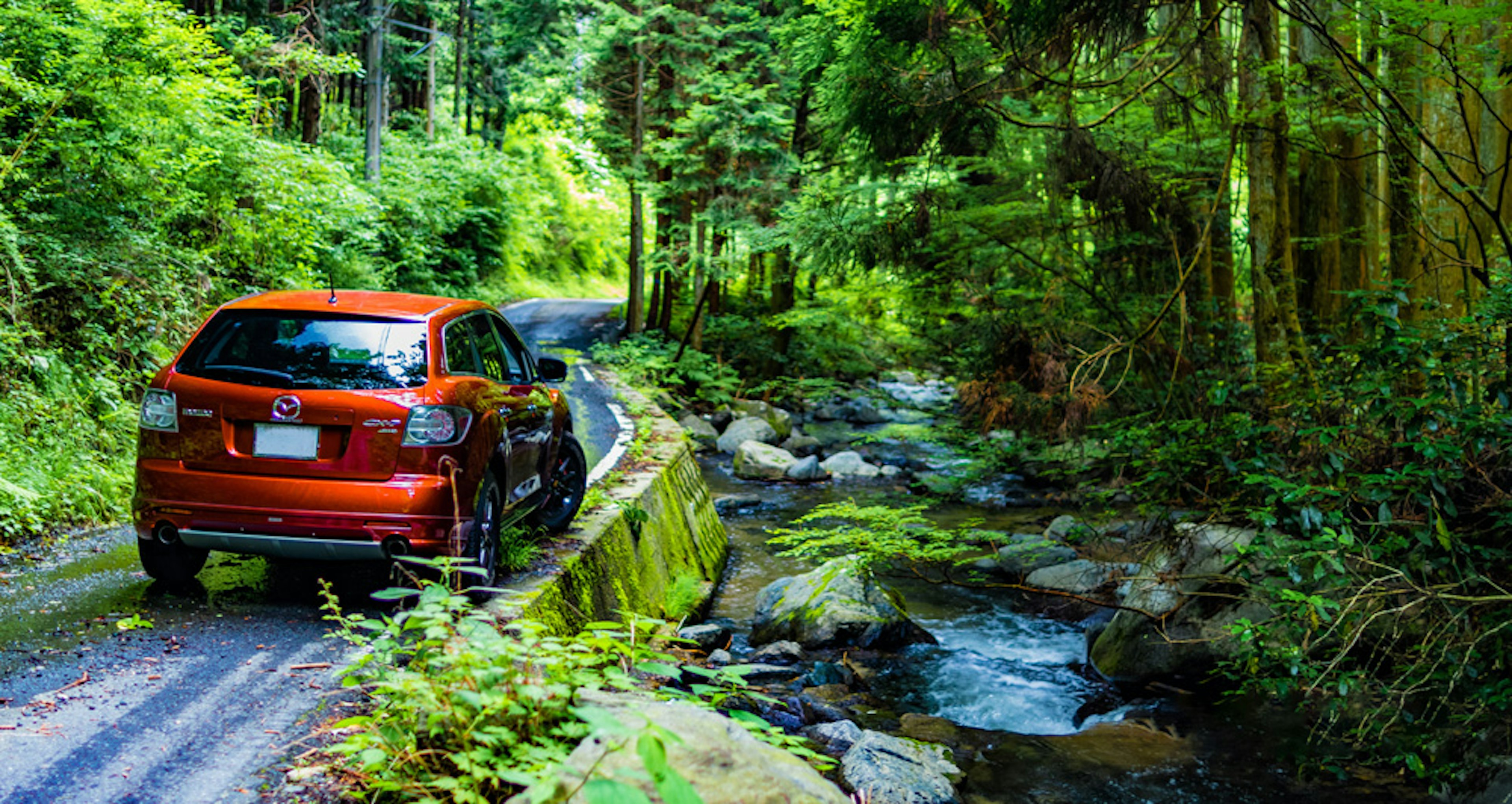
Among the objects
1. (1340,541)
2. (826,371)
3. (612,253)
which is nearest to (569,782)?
(1340,541)

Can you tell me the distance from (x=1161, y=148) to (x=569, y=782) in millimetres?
11007

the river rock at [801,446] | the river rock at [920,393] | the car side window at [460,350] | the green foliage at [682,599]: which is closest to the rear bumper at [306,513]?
the car side window at [460,350]

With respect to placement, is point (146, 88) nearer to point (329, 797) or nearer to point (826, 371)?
point (329, 797)

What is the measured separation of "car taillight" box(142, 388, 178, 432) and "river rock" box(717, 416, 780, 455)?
1362cm

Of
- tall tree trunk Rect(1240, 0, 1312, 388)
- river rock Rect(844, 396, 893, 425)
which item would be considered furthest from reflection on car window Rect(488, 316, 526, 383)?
river rock Rect(844, 396, 893, 425)

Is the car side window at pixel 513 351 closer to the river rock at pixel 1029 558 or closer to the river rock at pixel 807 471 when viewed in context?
the river rock at pixel 1029 558

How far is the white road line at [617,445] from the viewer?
9.89 metres

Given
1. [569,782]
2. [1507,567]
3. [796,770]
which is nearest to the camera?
[569,782]

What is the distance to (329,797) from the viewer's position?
10.8ft

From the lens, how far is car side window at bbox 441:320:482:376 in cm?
566

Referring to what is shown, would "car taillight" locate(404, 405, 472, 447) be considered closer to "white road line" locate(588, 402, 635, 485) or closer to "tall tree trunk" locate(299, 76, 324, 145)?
"white road line" locate(588, 402, 635, 485)

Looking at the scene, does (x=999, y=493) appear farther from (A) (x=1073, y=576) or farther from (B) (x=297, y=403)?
(B) (x=297, y=403)

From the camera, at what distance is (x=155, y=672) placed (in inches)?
175

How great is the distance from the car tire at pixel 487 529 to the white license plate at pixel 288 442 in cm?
88
